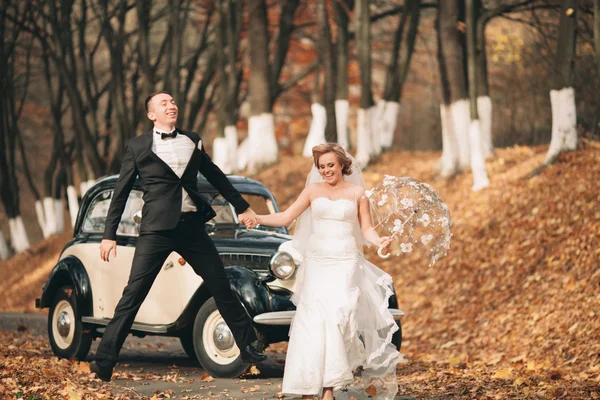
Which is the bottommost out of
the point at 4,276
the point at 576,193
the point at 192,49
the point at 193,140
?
the point at 4,276

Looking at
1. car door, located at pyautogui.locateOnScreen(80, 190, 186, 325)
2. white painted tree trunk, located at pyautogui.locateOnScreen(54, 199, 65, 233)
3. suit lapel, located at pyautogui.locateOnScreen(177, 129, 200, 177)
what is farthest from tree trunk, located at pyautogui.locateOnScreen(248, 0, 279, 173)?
suit lapel, located at pyautogui.locateOnScreen(177, 129, 200, 177)

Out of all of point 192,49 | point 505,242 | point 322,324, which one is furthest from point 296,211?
point 192,49

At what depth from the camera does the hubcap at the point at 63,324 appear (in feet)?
36.4

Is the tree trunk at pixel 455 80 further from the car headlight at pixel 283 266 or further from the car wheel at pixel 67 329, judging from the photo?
the car headlight at pixel 283 266

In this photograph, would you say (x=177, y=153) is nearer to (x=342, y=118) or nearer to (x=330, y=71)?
(x=342, y=118)

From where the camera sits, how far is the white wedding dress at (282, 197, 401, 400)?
7.63m

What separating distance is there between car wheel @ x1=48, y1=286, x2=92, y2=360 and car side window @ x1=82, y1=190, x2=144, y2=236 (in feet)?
2.42

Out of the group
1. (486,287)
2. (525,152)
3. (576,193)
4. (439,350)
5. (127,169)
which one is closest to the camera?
(127,169)

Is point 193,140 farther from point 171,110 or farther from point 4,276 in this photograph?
point 4,276

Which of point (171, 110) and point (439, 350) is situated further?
point (439, 350)

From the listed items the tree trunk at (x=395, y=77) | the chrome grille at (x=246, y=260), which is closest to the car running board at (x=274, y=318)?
the chrome grille at (x=246, y=260)

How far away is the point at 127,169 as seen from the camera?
344 inches

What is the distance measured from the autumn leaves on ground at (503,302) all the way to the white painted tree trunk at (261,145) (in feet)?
24.2

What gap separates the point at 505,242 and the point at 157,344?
213 inches
